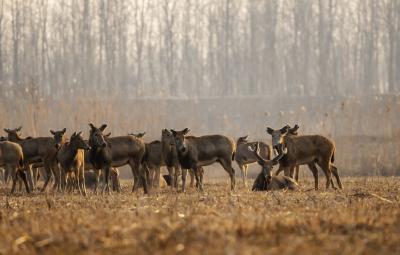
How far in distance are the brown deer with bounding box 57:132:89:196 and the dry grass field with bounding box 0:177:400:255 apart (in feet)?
19.4

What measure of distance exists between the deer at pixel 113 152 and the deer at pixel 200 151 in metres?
1.06

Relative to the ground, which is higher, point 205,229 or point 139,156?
point 139,156

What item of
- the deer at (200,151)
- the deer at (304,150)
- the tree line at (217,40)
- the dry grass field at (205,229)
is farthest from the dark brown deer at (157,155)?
the tree line at (217,40)

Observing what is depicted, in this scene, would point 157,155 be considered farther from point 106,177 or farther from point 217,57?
point 217,57

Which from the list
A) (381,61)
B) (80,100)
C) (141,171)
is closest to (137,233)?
(141,171)

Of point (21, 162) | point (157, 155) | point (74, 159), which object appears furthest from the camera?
point (157, 155)

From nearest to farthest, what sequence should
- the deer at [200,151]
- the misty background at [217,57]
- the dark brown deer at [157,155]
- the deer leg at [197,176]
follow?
the deer leg at [197,176]
the deer at [200,151]
the dark brown deer at [157,155]
the misty background at [217,57]

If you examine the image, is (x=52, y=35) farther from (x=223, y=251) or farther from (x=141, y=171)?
(x=223, y=251)

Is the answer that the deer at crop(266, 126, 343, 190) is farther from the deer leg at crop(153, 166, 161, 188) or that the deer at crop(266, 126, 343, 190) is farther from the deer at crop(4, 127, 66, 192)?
the deer at crop(4, 127, 66, 192)

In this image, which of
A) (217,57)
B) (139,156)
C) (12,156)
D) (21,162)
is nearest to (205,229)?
(139,156)

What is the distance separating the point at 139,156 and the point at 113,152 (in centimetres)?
82

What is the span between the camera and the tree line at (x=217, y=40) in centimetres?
6556

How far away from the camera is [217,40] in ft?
236

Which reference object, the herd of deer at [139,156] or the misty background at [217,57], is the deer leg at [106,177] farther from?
the misty background at [217,57]
